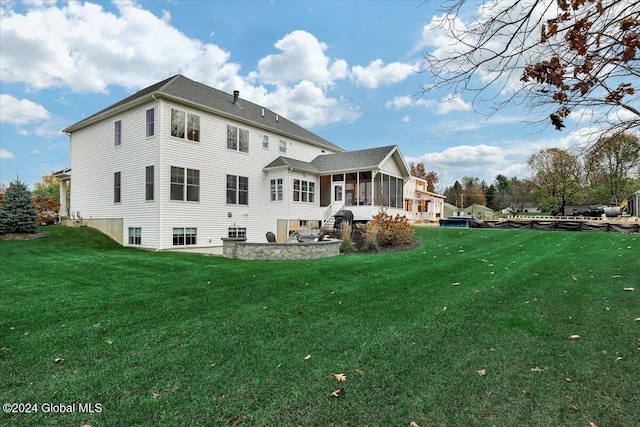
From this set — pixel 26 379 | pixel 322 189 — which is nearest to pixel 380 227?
pixel 322 189

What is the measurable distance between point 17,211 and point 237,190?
9.56m

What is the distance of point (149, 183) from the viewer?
1433 cm

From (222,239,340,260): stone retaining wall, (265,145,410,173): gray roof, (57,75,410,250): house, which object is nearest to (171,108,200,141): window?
(57,75,410,250): house

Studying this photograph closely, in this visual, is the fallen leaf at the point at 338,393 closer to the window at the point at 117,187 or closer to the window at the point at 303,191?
the window at the point at 303,191

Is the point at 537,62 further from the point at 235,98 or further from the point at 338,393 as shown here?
the point at 235,98

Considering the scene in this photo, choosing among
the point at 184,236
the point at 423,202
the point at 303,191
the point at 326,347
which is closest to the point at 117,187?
the point at 184,236

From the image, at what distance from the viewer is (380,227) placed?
532 inches

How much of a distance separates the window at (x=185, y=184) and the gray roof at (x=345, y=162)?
4.62m

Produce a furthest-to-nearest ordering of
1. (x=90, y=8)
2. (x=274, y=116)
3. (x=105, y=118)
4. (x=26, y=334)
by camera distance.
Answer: (x=274, y=116) < (x=105, y=118) < (x=90, y=8) < (x=26, y=334)

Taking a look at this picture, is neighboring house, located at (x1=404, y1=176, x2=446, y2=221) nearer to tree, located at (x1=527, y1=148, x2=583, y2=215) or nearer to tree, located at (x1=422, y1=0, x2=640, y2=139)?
tree, located at (x1=527, y1=148, x2=583, y2=215)

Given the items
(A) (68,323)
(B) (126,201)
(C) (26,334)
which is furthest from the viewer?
(B) (126,201)

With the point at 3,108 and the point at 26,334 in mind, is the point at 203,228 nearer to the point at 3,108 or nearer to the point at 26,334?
the point at 26,334

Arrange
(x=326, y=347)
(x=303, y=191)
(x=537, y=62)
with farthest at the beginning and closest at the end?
(x=303, y=191) < (x=326, y=347) < (x=537, y=62)

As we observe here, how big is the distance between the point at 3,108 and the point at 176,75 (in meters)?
13.5
